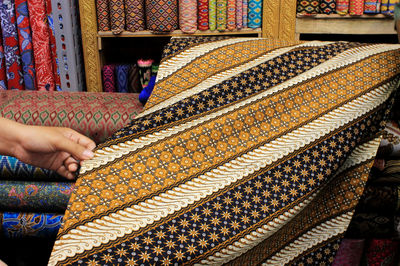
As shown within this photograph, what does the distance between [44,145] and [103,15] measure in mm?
1082

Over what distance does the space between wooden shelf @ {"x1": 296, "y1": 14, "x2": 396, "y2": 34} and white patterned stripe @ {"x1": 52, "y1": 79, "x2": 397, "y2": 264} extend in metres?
0.86

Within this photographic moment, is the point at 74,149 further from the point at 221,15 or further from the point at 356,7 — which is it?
the point at 356,7

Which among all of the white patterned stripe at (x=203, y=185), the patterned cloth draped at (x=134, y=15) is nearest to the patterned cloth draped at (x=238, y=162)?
the white patterned stripe at (x=203, y=185)

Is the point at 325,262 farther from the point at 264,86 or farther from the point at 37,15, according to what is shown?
the point at 37,15

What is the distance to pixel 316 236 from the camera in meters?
0.73

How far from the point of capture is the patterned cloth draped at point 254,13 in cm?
160

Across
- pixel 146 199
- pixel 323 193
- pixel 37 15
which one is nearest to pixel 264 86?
pixel 323 193

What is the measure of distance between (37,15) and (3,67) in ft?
1.06

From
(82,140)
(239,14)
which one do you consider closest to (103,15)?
(239,14)

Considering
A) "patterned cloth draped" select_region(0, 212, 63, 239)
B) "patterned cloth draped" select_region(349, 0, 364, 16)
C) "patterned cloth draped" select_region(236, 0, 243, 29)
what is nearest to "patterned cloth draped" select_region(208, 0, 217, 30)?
"patterned cloth draped" select_region(236, 0, 243, 29)

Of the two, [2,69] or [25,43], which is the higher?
[25,43]

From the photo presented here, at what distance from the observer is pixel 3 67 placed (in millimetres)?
1724

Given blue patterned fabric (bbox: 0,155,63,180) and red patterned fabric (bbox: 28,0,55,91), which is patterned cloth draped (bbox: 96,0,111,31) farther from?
blue patterned fabric (bbox: 0,155,63,180)

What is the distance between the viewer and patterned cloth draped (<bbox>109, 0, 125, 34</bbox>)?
1631 mm
